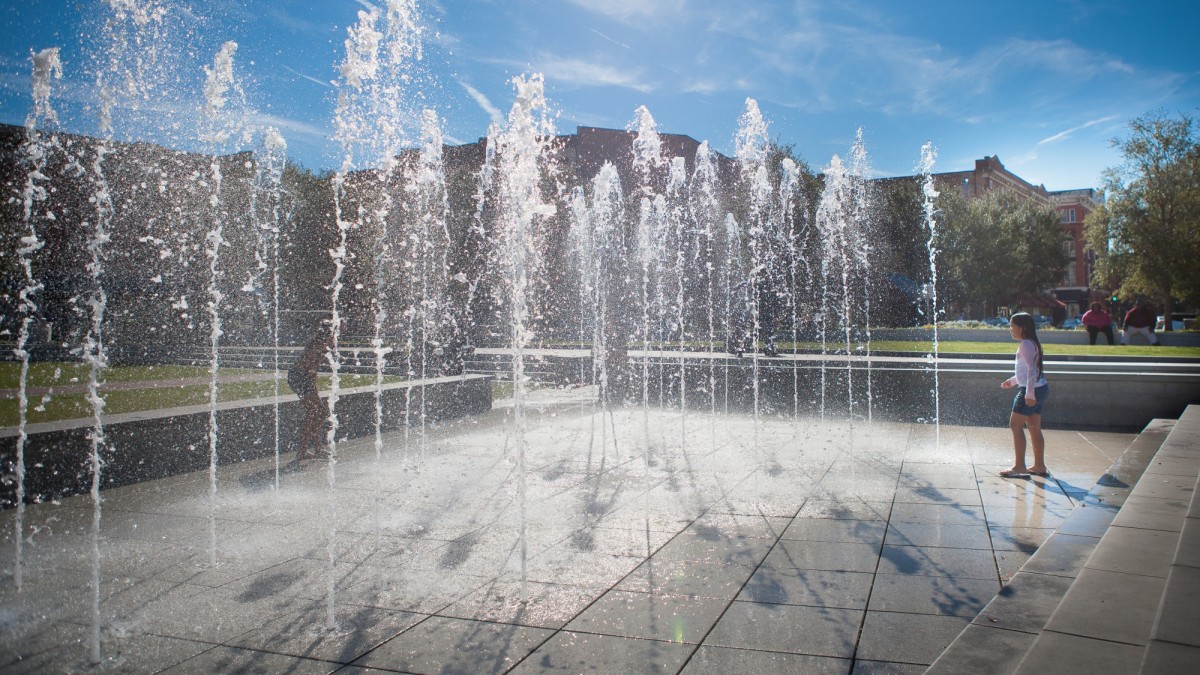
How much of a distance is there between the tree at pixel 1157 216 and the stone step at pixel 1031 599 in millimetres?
28488

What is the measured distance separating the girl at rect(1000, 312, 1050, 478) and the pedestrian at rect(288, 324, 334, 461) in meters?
6.61

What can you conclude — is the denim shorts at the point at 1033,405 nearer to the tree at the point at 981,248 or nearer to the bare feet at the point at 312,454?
the bare feet at the point at 312,454

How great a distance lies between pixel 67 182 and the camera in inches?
1079

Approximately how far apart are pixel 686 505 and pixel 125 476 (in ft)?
16.1

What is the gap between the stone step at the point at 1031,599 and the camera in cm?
282

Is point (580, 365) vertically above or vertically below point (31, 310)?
below

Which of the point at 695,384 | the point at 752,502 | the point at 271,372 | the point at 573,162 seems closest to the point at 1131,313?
the point at 695,384

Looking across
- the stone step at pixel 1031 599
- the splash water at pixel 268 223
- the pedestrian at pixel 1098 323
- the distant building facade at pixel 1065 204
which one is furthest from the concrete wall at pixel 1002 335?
the distant building facade at pixel 1065 204

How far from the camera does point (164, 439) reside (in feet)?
23.1

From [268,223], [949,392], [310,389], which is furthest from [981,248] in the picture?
[310,389]

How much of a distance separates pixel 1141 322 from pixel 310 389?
80.3 ft

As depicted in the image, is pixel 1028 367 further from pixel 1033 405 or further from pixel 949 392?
pixel 949 392

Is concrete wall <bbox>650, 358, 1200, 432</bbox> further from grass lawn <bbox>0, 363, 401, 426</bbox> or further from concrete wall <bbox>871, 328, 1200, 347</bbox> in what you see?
concrete wall <bbox>871, 328, 1200, 347</bbox>

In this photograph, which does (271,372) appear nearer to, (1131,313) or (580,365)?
(580,365)
